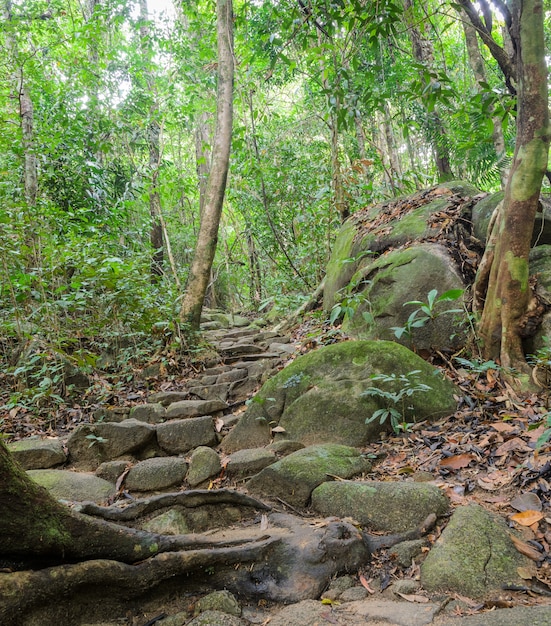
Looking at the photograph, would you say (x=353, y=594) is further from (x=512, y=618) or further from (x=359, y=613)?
(x=512, y=618)

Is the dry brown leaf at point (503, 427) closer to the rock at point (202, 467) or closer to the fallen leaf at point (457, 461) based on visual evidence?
the fallen leaf at point (457, 461)

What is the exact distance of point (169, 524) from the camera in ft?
8.54

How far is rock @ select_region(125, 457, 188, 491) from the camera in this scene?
358 centimetres

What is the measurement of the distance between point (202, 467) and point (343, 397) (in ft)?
4.46

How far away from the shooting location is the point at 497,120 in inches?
342

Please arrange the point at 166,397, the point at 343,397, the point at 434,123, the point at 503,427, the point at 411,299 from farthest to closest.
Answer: the point at 434,123, the point at 166,397, the point at 411,299, the point at 343,397, the point at 503,427

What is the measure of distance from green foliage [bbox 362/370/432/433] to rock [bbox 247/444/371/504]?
499 millimetres

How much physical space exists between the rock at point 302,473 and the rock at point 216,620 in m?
1.11

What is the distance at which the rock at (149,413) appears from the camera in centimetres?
502

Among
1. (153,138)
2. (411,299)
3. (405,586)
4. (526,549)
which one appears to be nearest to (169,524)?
(405,586)

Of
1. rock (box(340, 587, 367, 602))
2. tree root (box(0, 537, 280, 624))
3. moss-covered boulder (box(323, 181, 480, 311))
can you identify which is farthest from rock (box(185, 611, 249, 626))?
moss-covered boulder (box(323, 181, 480, 311))

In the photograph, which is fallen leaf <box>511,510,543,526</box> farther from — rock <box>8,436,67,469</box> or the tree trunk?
rock <box>8,436,67,469</box>

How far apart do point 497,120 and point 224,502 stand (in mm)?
8949

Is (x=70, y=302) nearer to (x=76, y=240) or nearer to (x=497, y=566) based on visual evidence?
(x=76, y=240)
